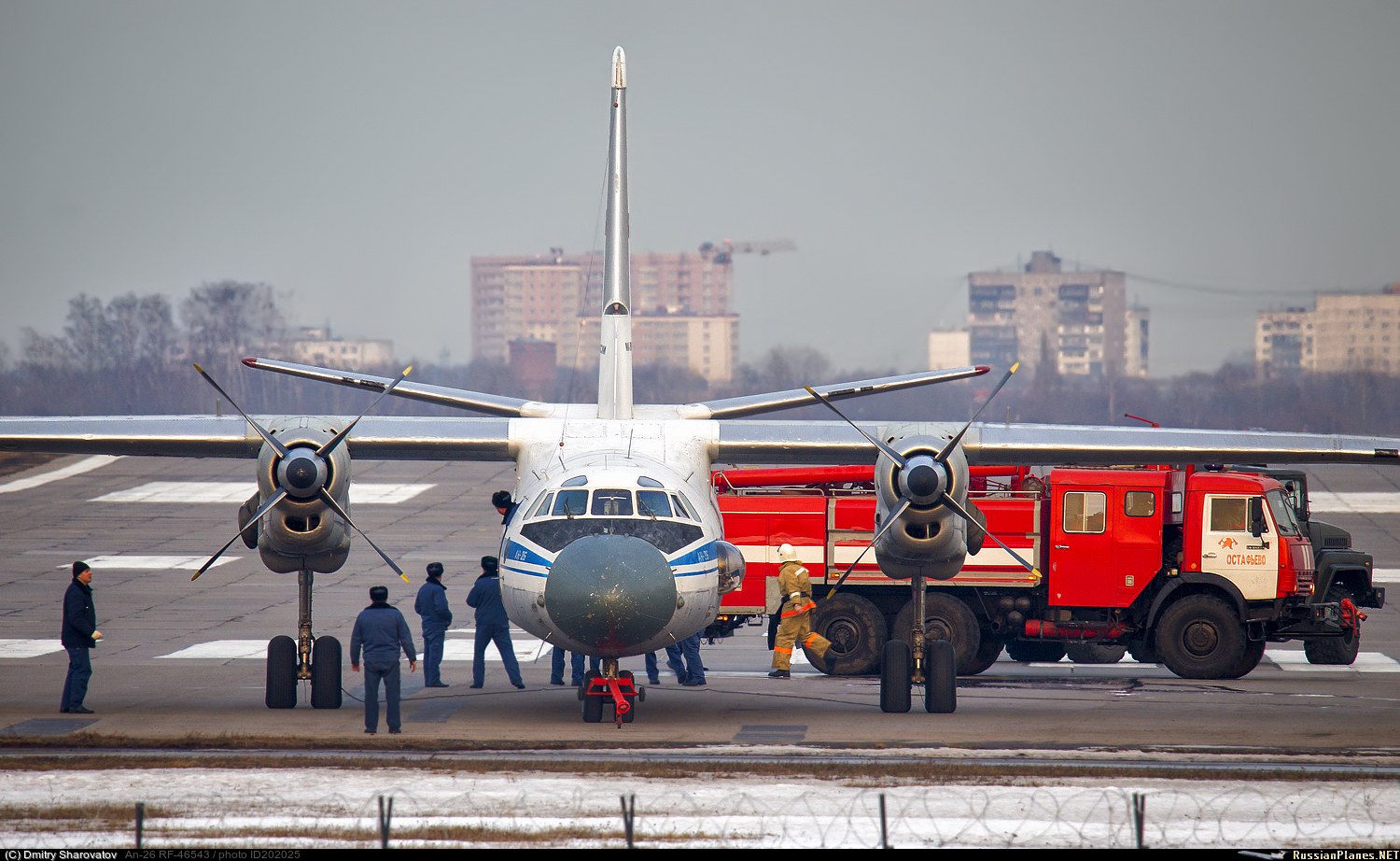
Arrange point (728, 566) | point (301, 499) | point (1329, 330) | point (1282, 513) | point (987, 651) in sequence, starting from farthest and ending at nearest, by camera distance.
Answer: point (1329, 330) → point (987, 651) → point (1282, 513) → point (728, 566) → point (301, 499)

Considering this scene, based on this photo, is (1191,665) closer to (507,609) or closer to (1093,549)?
(1093,549)

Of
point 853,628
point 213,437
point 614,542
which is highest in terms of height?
point 213,437

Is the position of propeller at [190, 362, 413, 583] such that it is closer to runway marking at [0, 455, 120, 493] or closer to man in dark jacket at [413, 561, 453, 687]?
man in dark jacket at [413, 561, 453, 687]

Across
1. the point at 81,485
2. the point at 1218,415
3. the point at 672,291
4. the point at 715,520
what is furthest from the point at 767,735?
the point at 672,291

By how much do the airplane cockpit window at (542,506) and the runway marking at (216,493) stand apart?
25528 millimetres

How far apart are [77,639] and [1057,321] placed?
92367 mm

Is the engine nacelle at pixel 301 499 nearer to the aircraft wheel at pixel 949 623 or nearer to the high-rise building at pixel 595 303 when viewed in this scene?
the aircraft wheel at pixel 949 623

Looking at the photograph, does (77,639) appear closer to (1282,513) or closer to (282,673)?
(282,673)

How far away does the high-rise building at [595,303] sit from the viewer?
279 ft

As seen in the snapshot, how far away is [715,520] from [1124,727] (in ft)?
15.1

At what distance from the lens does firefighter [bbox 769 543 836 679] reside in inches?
704

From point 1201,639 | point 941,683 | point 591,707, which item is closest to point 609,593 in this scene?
point 591,707

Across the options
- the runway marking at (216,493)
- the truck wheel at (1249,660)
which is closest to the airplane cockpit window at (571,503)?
the truck wheel at (1249,660)

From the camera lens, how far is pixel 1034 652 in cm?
2139
